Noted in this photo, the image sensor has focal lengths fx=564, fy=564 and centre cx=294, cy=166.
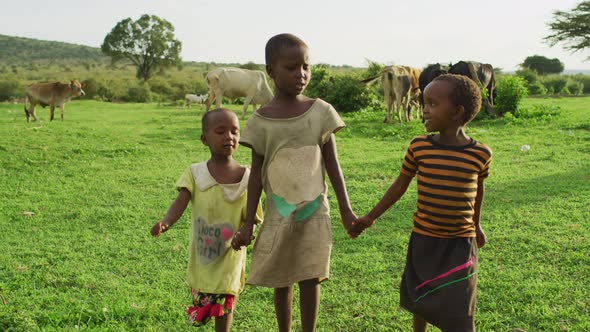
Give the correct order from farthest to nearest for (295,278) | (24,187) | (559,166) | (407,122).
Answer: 1. (407,122)
2. (559,166)
3. (24,187)
4. (295,278)

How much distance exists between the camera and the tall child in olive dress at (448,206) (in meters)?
2.44

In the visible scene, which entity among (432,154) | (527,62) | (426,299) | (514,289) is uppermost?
(527,62)

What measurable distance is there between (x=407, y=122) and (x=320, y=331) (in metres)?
11.4

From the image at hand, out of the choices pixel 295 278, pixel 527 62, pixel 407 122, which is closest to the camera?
pixel 295 278

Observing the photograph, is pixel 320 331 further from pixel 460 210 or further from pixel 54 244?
pixel 54 244

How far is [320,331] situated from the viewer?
323 cm

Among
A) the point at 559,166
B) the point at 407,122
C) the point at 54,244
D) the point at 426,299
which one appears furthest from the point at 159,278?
the point at 407,122

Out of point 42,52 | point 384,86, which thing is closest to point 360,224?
point 384,86

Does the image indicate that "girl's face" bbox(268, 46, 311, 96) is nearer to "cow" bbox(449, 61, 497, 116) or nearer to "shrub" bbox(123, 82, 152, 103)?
"cow" bbox(449, 61, 497, 116)

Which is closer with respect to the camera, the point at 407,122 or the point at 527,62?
the point at 407,122

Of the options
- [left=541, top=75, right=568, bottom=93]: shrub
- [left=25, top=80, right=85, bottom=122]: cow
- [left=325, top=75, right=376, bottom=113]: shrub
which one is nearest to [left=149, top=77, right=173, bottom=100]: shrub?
[left=325, top=75, right=376, bottom=113]: shrub

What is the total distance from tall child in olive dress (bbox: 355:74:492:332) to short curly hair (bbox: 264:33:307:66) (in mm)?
633

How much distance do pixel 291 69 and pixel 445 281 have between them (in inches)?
45.2

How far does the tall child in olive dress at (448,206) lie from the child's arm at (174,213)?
1128mm
